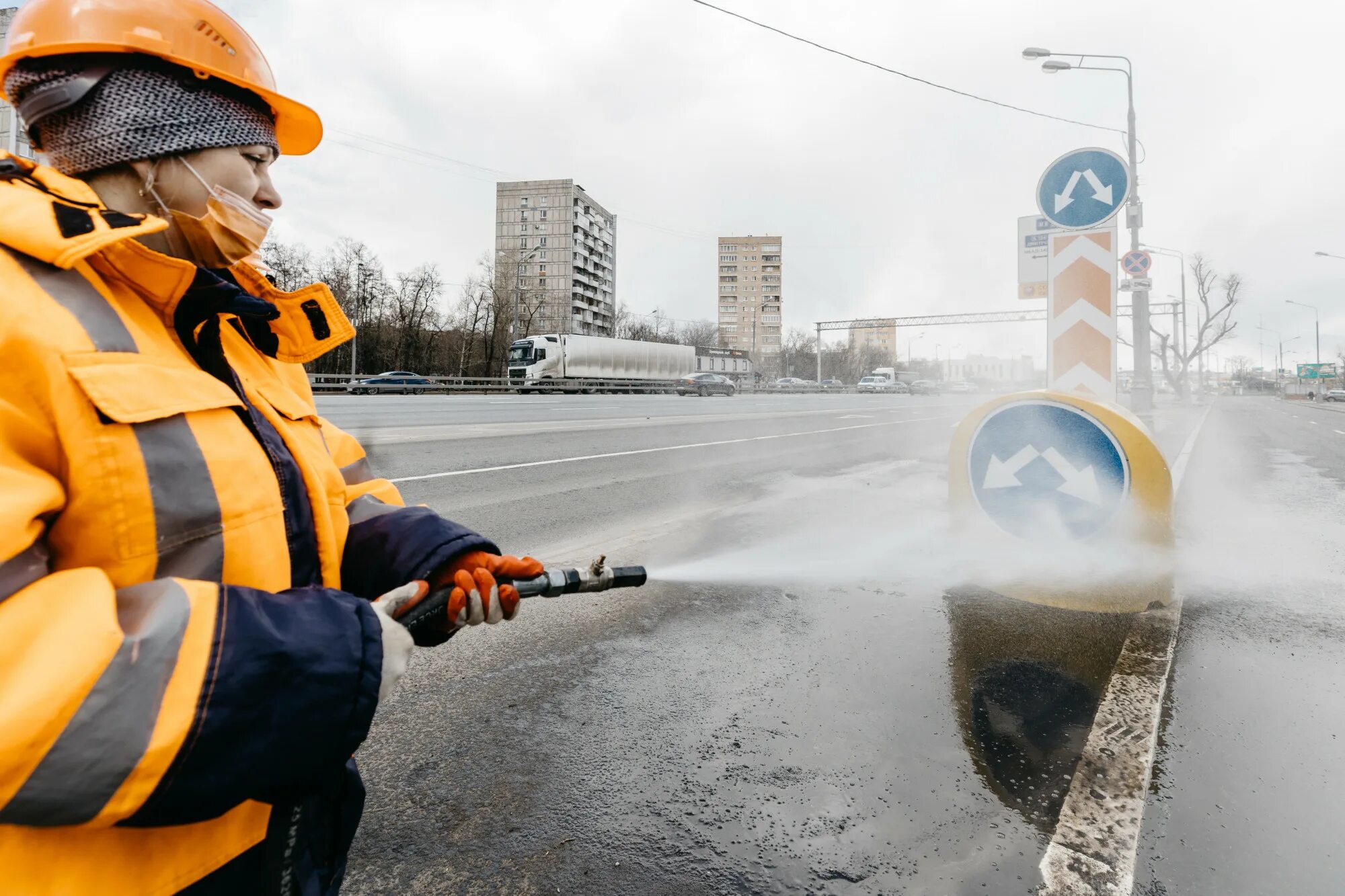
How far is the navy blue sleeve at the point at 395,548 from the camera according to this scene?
1429mm

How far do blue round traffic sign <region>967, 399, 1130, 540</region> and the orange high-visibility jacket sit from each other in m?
4.08

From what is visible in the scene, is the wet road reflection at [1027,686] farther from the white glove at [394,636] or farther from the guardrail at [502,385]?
the guardrail at [502,385]

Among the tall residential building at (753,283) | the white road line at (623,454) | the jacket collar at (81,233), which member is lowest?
the white road line at (623,454)

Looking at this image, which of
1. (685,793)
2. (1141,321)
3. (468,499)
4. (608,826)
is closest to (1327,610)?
(685,793)

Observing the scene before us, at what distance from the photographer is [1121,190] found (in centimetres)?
552

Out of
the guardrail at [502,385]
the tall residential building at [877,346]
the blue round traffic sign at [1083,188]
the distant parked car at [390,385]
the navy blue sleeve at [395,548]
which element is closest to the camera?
the navy blue sleeve at [395,548]

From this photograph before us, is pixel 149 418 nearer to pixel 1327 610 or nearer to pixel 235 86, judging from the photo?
pixel 235 86

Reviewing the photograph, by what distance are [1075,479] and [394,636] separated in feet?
13.3

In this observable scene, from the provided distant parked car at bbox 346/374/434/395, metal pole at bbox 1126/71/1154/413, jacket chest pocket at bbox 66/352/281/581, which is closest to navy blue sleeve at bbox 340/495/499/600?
jacket chest pocket at bbox 66/352/281/581

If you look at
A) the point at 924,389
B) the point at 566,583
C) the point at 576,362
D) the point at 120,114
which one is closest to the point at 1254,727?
the point at 566,583

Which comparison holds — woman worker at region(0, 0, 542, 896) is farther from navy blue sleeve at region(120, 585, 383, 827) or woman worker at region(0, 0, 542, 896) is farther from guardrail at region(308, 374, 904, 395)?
guardrail at region(308, 374, 904, 395)

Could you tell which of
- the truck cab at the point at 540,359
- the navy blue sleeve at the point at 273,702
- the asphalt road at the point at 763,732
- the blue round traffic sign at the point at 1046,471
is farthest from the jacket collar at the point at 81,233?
the truck cab at the point at 540,359

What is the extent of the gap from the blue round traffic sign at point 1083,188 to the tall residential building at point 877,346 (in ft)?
292

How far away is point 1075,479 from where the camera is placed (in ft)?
13.4
